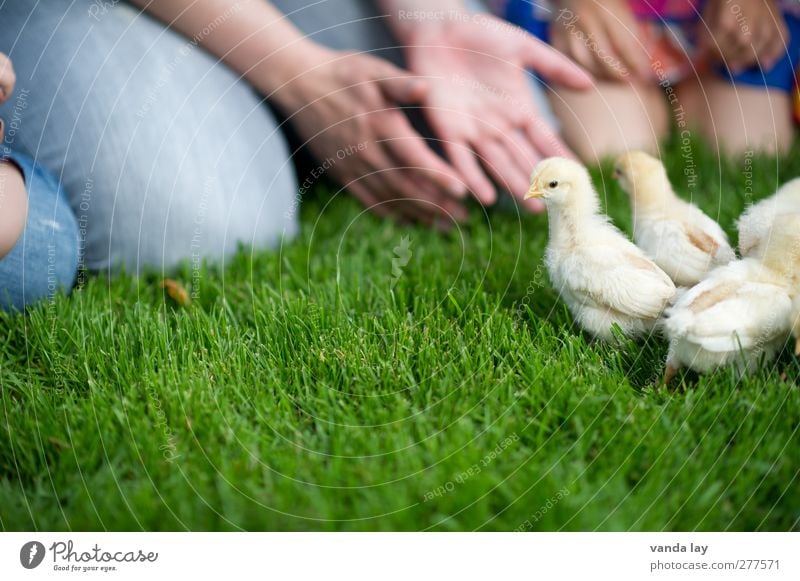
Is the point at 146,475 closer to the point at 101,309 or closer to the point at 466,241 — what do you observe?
the point at 101,309

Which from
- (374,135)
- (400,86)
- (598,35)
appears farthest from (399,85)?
(598,35)

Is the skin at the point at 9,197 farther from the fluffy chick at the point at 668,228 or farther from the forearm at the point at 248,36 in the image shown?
the fluffy chick at the point at 668,228

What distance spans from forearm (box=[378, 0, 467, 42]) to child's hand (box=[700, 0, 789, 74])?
904mm

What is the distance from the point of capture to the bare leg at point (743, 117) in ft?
7.79

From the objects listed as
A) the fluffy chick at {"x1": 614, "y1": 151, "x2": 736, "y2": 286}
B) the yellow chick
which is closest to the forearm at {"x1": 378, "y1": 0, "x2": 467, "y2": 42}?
the fluffy chick at {"x1": 614, "y1": 151, "x2": 736, "y2": 286}

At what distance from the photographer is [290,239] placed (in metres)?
1.96

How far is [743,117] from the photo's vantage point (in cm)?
242

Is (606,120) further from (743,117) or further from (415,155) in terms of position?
(415,155)

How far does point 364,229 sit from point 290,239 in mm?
208

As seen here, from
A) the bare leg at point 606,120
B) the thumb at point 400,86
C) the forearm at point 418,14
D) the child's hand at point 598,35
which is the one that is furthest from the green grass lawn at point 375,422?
the child's hand at point 598,35

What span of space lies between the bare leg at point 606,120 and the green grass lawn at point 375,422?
1039 millimetres

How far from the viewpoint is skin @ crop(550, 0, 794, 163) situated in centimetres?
229

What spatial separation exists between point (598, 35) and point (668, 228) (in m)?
1.20
